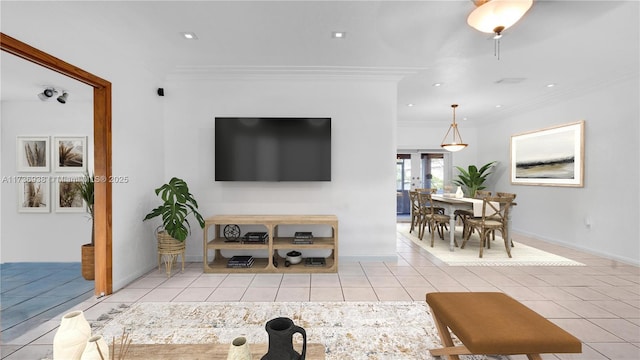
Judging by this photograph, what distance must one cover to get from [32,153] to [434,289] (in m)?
5.77

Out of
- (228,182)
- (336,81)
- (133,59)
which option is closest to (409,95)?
(336,81)

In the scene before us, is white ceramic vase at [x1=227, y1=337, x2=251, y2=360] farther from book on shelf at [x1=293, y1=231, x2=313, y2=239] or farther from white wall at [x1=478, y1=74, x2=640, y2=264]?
white wall at [x1=478, y1=74, x2=640, y2=264]

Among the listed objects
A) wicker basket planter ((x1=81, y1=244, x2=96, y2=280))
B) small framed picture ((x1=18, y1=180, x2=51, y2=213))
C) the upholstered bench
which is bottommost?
wicker basket planter ((x1=81, y1=244, x2=96, y2=280))

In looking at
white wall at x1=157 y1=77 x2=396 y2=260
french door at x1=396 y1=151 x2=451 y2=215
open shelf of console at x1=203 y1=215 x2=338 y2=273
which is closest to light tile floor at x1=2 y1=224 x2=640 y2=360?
open shelf of console at x1=203 y1=215 x2=338 y2=273

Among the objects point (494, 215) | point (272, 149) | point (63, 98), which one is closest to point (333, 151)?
point (272, 149)

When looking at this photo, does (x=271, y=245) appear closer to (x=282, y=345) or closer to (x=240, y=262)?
(x=240, y=262)

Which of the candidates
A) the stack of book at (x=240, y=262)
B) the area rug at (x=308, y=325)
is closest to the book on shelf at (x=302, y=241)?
the stack of book at (x=240, y=262)

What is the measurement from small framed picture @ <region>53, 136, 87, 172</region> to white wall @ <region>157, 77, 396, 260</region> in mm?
1305

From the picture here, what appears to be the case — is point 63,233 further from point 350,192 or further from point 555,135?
point 555,135

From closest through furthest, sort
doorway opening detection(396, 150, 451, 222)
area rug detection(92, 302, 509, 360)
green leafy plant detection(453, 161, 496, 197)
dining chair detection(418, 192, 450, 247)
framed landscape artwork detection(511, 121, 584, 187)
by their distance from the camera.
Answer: area rug detection(92, 302, 509, 360)
framed landscape artwork detection(511, 121, 584, 187)
dining chair detection(418, 192, 450, 247)
green leafy plant detection(453, 161, 496, 197)
doorway opening detection(396, 150, 451, 222)

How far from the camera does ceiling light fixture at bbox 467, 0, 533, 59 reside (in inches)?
72.1

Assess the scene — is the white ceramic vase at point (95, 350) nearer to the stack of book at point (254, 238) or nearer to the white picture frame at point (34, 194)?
the stack of book at point (254, 238)

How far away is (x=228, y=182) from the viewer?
3879mm

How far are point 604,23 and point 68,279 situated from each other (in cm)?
637
